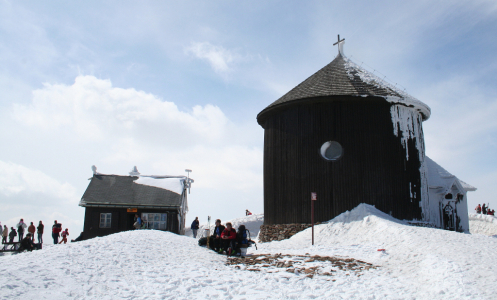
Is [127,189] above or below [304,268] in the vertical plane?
above

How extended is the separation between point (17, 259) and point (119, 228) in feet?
56.7

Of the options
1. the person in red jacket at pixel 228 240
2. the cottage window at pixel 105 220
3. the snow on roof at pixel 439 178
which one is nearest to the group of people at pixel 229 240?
the person in red jacket at pixel 228 240

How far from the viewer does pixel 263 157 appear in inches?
851

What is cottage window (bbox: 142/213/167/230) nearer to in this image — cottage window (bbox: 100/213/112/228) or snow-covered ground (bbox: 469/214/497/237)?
cottage window (bbox: 100/213/112/228)

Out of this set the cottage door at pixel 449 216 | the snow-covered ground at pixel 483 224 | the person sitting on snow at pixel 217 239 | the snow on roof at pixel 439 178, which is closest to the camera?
the person sitting on snow at pixel 217 239

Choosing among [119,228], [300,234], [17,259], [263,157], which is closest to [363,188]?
[300,234]

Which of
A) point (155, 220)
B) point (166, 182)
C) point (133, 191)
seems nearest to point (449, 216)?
point (155, 220)

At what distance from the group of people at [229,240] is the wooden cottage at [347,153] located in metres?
6.12

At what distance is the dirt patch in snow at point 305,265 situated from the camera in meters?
9.75

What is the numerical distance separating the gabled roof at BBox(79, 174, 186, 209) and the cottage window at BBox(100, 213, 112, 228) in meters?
0.74

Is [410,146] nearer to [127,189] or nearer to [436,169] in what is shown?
[436,169]

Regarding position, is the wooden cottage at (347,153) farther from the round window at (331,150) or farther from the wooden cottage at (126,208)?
the wooden cottage at (126,208)

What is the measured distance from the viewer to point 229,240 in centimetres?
1295

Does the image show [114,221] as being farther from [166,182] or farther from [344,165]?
[344,165]
